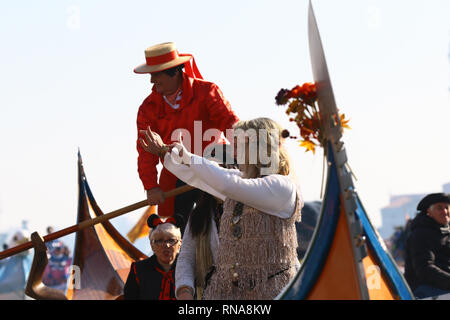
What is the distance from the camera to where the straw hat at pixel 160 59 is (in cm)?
518

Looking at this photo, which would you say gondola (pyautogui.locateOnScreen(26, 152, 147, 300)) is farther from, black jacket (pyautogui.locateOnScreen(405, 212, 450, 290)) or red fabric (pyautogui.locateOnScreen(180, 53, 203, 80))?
red fabric (pyautogui.locateOnScreen(180, 53, 203, 80))

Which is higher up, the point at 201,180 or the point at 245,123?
the point at 245,123

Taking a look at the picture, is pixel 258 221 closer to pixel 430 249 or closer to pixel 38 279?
pixel 38 279

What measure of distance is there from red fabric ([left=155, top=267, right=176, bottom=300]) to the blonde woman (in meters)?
1.27

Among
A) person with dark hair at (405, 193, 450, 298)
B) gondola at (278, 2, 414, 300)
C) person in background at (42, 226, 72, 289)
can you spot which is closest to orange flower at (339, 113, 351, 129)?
gondola at (278, 2, 414, 300)

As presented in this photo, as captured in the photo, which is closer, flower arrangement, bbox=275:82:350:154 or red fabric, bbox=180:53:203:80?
flower arrangement, bbox=275:82:350:154

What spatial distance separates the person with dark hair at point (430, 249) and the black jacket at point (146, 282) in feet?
6.64

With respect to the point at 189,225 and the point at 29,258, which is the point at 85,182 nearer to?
the point at 29,258

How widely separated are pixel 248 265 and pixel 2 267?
31.6 ft

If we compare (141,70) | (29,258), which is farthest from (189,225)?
(29,258)

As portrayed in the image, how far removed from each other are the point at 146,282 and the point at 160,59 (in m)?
1.41

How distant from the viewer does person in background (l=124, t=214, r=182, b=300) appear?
A: 4.95 metres

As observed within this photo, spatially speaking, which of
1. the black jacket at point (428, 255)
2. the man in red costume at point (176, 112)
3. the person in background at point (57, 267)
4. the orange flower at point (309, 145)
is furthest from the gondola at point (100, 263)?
the orange flower at point (309, 145)
